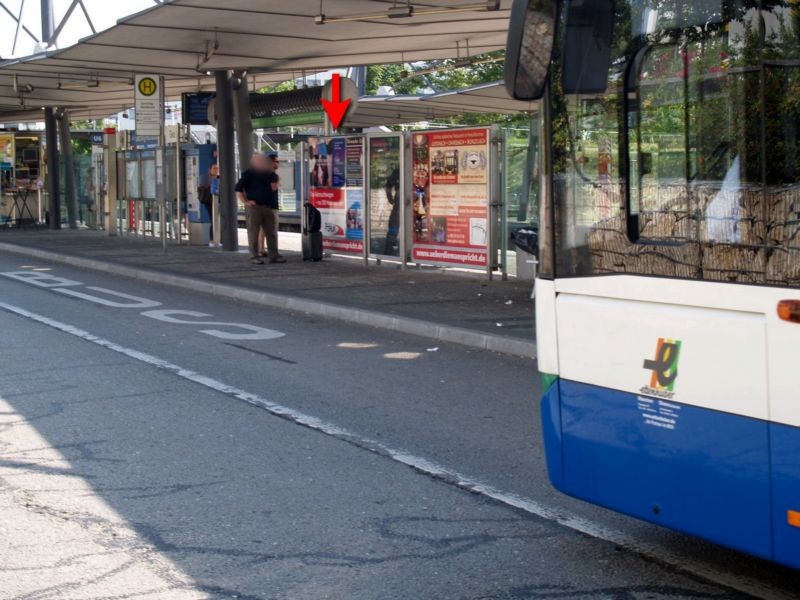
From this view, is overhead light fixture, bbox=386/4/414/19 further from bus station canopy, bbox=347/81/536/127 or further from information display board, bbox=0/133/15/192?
information display board, bbox=0/133/15/192

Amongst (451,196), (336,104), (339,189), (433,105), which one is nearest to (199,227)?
(433,105)

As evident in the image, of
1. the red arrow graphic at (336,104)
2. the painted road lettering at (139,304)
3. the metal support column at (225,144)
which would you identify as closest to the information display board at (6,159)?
the metal support column at (225,144)

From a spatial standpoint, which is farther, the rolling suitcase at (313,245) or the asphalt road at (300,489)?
the rolling suitcase at (313,245)

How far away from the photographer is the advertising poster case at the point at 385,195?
18406 millimetres

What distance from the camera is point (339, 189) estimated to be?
65.0 feet

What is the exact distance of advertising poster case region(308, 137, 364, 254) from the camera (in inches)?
763

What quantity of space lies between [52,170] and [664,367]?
30321 millimetres

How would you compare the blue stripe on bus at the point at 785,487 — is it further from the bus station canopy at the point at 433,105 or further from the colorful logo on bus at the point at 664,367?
the bus station canopy at the point at 433,105

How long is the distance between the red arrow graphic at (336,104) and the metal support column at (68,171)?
17.2 m

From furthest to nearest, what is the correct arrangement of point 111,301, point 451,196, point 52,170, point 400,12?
point 52,170
point 451,196
point 400,12
point 111,301

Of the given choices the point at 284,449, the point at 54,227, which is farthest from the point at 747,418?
the point at 54,227

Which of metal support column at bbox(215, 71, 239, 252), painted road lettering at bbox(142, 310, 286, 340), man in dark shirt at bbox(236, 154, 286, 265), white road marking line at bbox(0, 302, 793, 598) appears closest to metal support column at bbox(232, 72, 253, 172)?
metal support column at bbox(215, 71, 239, 252)

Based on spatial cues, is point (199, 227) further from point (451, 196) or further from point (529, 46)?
point (529, 46)

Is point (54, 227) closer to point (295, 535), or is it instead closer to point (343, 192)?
point (343, 192)
